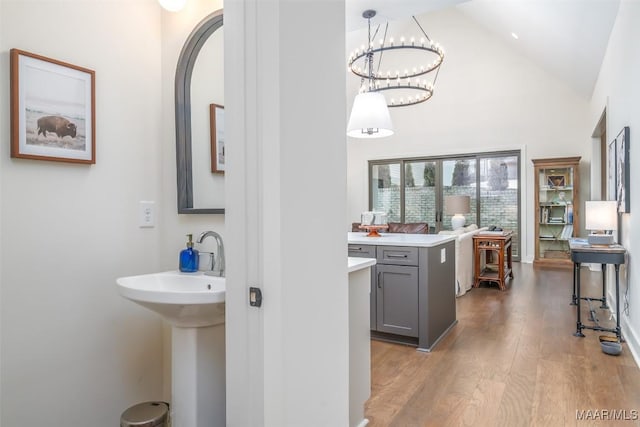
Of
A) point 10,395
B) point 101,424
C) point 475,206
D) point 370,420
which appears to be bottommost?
point 370,420

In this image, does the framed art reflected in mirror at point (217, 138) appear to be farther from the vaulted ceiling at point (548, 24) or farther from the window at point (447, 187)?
the window at point (447, 187)

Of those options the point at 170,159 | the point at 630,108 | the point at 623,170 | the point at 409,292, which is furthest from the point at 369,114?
the point at 623,170

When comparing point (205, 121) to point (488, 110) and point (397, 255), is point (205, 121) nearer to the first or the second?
point (397, 255)

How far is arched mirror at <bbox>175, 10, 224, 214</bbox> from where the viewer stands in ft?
5.92

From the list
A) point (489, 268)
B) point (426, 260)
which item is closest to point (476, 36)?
point (489, 268)

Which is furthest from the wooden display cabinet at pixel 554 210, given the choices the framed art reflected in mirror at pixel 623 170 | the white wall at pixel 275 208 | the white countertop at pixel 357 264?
the white wall at pixel 275 208

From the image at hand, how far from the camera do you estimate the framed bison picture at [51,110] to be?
4.67 feet

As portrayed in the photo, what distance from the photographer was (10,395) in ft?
4.66

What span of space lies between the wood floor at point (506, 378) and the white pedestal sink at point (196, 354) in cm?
94

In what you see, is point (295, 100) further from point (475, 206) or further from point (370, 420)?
Answer: point (475, 206)

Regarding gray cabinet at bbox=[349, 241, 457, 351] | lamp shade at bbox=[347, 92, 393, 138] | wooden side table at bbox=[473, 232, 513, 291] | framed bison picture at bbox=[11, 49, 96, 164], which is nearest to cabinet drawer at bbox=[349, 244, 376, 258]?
gray cabinet at bbox=[349, 241, 457, 351]

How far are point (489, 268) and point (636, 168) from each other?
3.18 meters

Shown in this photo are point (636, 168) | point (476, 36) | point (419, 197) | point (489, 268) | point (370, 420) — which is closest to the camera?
point (370, 420)

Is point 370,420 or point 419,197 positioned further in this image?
point 419,197
